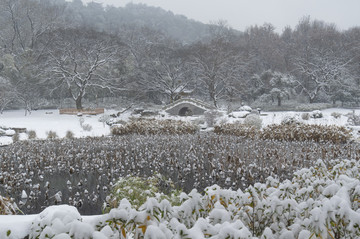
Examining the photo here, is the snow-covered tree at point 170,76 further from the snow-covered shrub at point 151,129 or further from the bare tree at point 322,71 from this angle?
the snow-covered shrub at point 151,129

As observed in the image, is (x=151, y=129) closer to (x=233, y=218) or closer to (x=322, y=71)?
(x=233, y=218)

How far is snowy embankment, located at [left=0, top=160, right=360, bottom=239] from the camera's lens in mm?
1660

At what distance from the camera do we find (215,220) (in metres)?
2.04

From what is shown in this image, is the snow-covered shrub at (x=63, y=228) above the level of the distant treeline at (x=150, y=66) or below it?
below

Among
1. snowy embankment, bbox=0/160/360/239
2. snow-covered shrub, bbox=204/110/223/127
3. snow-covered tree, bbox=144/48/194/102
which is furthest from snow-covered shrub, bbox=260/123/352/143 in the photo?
snow-covered tree, bbox=144/48/194/102

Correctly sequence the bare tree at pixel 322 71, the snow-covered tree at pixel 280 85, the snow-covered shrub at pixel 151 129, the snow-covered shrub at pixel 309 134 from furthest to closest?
the bare tree at pixel 322 71 < the snow-covered tree at pixel 280 85 < the snow-covered shrub at pixel 151 129 < the snow-covered shrub at pixel 309 134

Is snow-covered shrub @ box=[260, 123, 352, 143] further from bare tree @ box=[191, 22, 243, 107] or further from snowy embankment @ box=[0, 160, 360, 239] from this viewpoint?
bare tree @ box=[191, 22, 243, 107]

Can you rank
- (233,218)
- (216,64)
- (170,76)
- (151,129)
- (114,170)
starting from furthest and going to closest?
1. (170,76)
2. (216,64)
3. (151,129)
4. (114,170)
5. (233,218)

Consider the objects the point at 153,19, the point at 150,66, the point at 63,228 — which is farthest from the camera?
the point at 153,19

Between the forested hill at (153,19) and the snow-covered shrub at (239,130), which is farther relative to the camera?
the forested hill at (153,19)

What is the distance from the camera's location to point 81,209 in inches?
234

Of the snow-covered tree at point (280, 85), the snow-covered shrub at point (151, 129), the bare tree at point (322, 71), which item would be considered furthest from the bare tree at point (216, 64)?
the snow-covered shrub at point (151, 129)

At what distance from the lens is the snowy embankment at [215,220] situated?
65.4 inches

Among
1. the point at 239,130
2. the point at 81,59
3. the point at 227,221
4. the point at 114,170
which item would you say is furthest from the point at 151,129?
the point at 81,59
